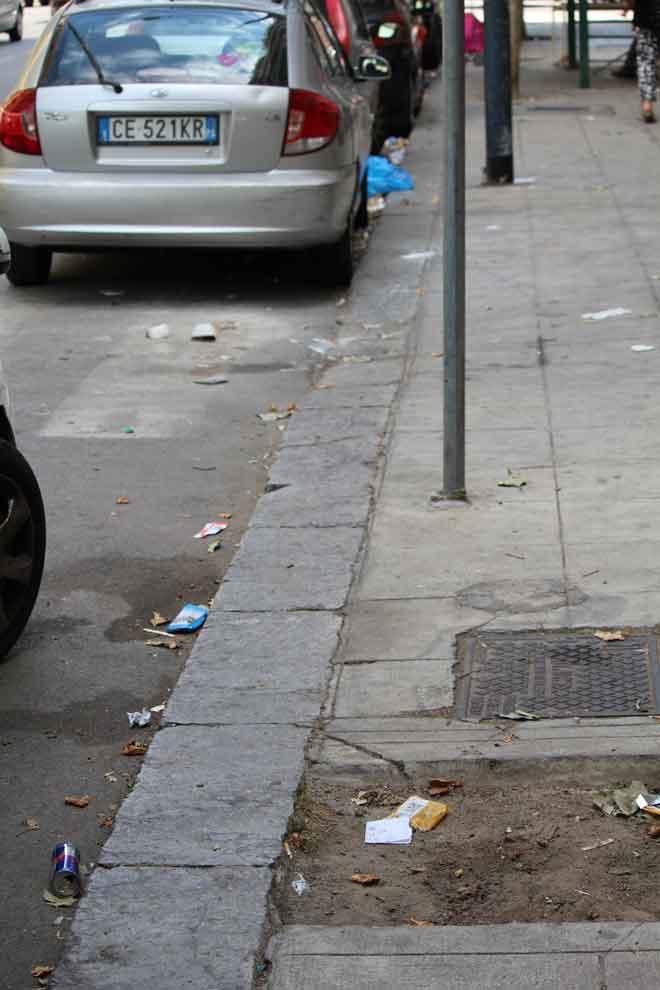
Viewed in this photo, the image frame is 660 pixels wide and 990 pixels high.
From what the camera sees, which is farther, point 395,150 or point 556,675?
point 395,150

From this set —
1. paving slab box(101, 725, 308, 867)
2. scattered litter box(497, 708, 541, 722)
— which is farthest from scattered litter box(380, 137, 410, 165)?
paving slab box(101, 725, 308, 867)

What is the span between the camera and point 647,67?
17.7 metres

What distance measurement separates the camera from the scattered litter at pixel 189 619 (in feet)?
17.2

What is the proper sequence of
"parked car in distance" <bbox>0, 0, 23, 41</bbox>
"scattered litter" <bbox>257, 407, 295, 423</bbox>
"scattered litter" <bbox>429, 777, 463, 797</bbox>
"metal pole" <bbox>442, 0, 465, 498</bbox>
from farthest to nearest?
1. "parked car in distance" <bbox>0, 0, 23, 41</bbox>
2. "scattered litter" <bbox>257, 407, 295, 423</bbox>
3. "metal pole" <bbox>442, 0, 465, 498</bbox>
4. "scattered litter" <bbox>429, 777, 463, 797</bbox>

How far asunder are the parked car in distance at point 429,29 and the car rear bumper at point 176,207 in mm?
15472

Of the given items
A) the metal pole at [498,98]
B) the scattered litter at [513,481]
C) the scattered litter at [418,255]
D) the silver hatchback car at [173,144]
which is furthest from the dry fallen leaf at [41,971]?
the metal pole at [498,98]

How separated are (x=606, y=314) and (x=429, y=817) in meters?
5.67

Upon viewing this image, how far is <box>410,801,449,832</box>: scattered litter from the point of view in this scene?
3.90 metres

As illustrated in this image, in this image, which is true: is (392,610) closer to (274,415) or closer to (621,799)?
(621,799)

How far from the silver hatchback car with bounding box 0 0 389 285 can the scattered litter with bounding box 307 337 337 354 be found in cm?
92

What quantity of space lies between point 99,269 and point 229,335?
226cm

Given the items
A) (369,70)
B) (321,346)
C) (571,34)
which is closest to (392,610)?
(321,346)

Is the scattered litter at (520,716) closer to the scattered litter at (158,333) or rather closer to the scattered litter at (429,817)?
the scattered litter at (429,817)

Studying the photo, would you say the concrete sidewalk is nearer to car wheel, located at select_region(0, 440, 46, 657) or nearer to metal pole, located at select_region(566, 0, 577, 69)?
car wheel, located at select_region(0, 440, 46, 657)
